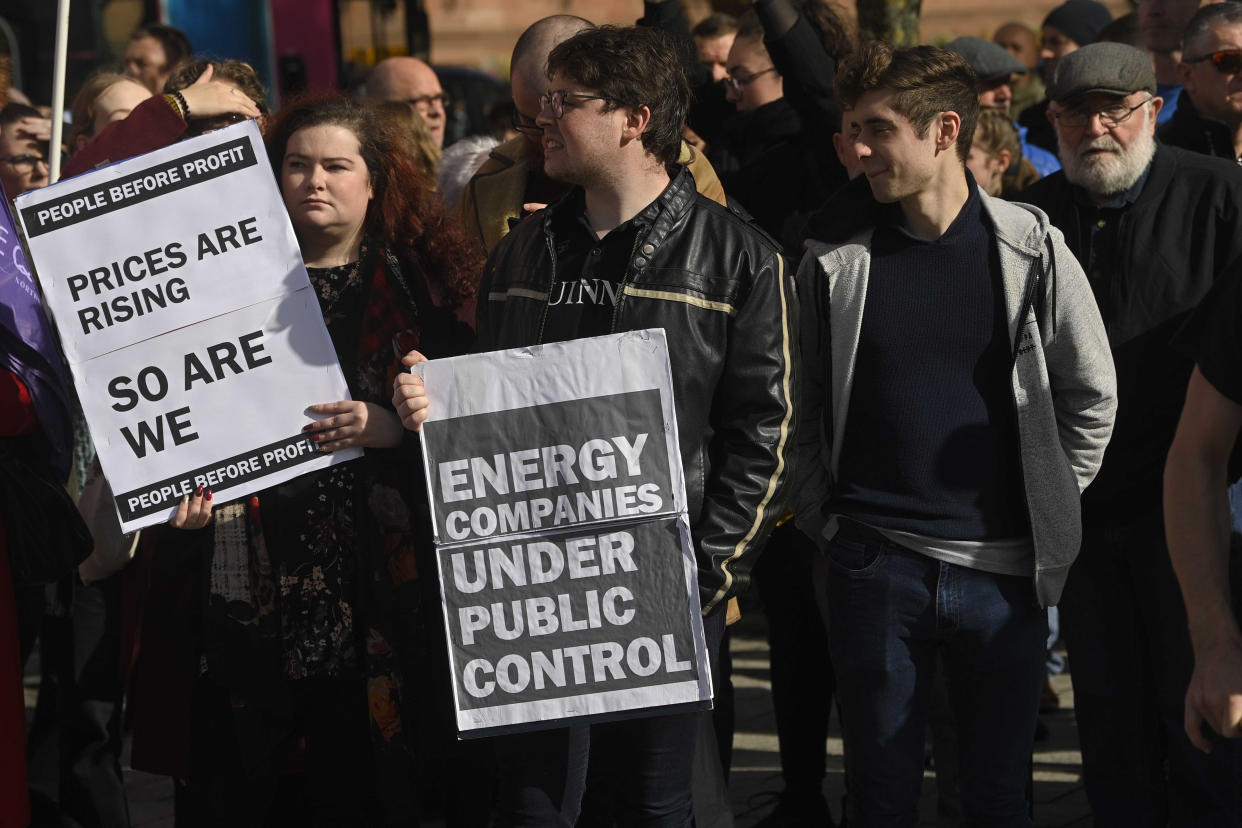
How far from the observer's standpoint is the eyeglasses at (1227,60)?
459 centimetres

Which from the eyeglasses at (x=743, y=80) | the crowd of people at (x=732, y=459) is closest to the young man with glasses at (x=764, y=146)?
the eyeglasses at (x=743, y=80)

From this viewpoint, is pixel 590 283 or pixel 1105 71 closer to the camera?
pixel 590 283

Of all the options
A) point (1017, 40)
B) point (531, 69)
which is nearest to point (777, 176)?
point (531, 69)

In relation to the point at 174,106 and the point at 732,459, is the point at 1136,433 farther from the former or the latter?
the point at 174,106

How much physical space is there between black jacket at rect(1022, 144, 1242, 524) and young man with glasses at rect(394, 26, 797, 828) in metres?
1.03

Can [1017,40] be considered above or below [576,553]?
above

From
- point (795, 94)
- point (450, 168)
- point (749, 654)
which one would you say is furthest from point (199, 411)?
point (749, 654)

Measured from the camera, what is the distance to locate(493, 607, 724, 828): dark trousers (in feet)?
10.7

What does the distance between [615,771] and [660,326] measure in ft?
3.09

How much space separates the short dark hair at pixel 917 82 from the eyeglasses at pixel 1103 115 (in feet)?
2.04

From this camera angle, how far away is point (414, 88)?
22.6 feet

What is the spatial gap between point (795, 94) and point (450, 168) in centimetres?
162

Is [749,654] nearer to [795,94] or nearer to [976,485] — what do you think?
[795,94]

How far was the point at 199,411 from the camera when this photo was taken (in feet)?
11.6
